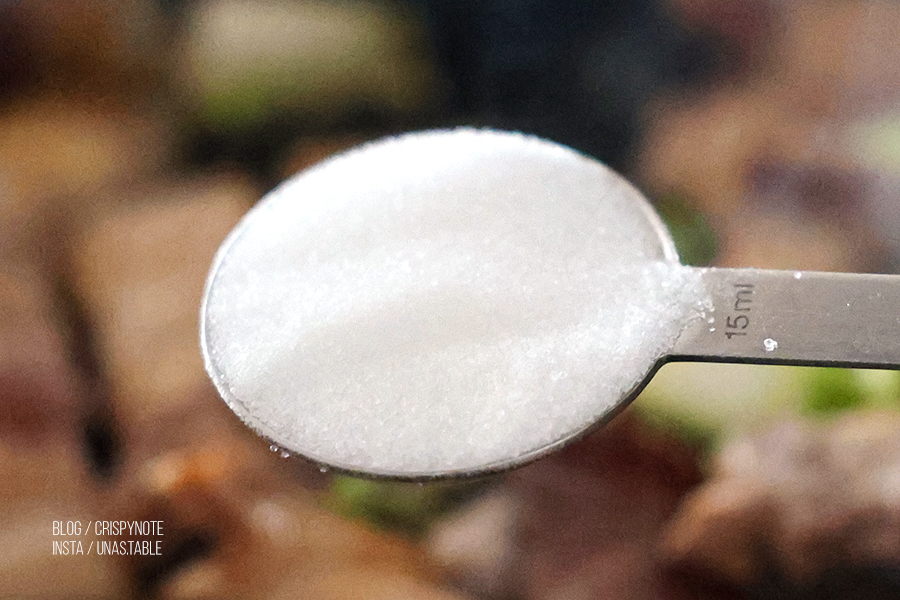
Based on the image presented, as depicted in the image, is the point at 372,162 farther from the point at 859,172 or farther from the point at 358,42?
the point at 859,172

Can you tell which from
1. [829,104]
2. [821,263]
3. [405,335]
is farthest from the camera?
[829,104]

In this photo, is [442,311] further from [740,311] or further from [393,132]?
[393,132]

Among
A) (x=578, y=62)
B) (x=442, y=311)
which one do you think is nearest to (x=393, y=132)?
(x=578, y=62)

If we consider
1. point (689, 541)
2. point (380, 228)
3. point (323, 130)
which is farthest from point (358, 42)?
point (689, 541)

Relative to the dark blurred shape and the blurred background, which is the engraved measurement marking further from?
the dark blurred shape

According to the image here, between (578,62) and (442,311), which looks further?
(578,62)
